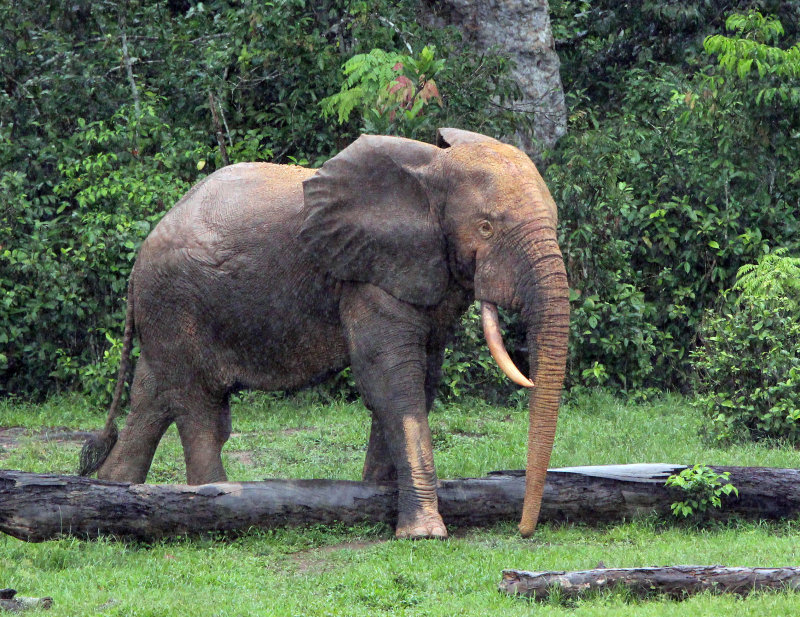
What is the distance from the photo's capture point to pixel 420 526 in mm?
8117

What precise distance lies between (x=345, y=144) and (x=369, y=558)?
7.72 metres

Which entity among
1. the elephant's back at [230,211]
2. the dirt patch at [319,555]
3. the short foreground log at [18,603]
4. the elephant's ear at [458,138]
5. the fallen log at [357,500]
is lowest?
the dirt patch at [319,555]

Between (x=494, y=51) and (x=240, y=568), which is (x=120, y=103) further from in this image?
(x=240, y=568)

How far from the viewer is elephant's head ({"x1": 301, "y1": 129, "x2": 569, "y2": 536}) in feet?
25.5

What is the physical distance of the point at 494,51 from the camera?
1520 cm

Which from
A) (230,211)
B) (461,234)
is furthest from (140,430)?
(461,234)

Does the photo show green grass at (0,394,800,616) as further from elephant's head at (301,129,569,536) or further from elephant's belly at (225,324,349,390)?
elephant's belly at (225,324,349,390)

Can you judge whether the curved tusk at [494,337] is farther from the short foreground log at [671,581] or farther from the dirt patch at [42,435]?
the dirt patch at [42,435]

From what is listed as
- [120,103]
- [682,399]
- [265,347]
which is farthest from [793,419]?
[120,103]

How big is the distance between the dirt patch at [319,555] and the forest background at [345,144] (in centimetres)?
499

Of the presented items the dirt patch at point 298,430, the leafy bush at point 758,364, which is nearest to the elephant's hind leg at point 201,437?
the dirt patch at point 298,430

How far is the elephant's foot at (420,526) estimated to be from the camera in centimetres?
807

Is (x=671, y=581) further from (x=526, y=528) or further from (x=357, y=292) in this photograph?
(x=357, y=292)

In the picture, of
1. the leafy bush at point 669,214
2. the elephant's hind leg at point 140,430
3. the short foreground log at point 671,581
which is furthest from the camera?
the leafy bush at point 669,214
